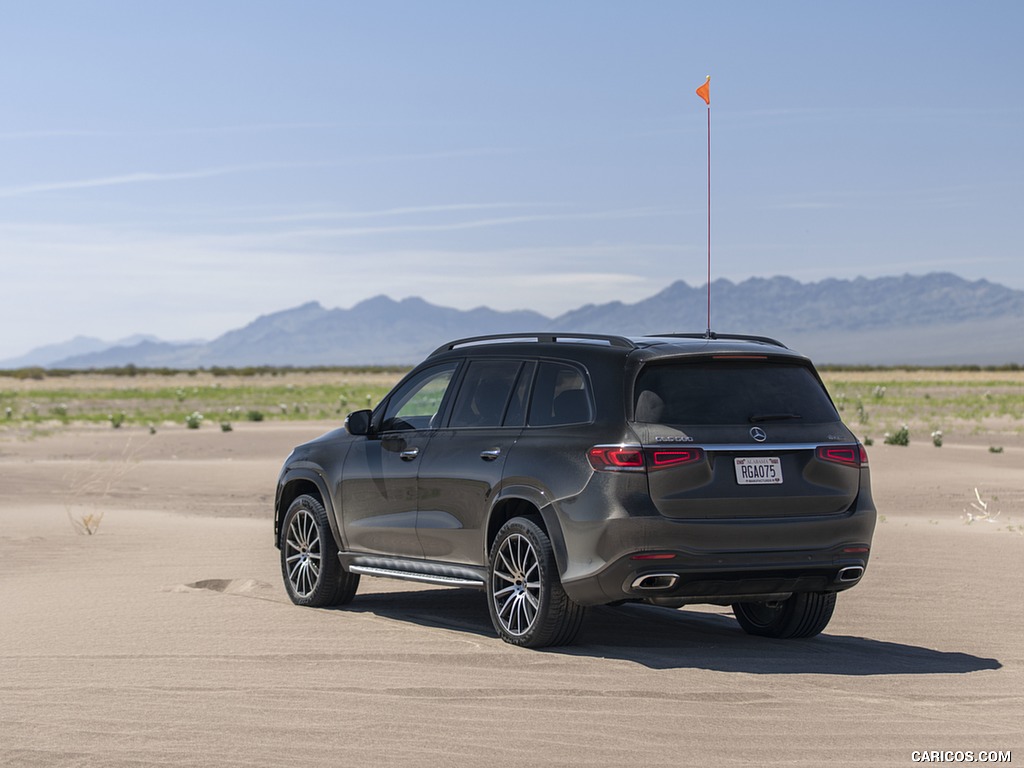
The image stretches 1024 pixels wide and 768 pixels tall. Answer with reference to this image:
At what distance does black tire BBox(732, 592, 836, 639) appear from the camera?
1005cm

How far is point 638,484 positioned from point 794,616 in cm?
195

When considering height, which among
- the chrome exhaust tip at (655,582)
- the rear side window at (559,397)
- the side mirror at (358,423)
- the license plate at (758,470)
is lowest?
the chrome exhaust tip at (655,582)

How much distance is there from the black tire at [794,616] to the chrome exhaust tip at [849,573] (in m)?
0.35

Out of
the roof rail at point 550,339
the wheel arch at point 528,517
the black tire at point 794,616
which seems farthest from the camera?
the black tire at point 794,616

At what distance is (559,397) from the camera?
380 inches

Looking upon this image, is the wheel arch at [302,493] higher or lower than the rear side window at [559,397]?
lower

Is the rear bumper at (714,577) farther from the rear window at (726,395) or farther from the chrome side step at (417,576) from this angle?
the chrome side step at (417,576)

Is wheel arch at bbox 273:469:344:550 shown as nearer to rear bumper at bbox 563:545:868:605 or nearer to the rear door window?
the rear door window

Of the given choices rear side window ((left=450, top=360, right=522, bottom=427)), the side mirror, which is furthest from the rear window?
the side mirror

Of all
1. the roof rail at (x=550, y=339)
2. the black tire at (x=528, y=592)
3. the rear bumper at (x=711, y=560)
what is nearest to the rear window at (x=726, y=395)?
the roof rail at (x=550, y=339)

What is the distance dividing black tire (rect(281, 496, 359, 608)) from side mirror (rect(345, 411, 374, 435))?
2.84 feet

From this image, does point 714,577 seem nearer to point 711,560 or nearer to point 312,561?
point 711,560

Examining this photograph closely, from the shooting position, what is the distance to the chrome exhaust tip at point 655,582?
8836mm

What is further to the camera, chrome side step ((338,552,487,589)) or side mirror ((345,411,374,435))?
side mirror ((345,411,374,435))
